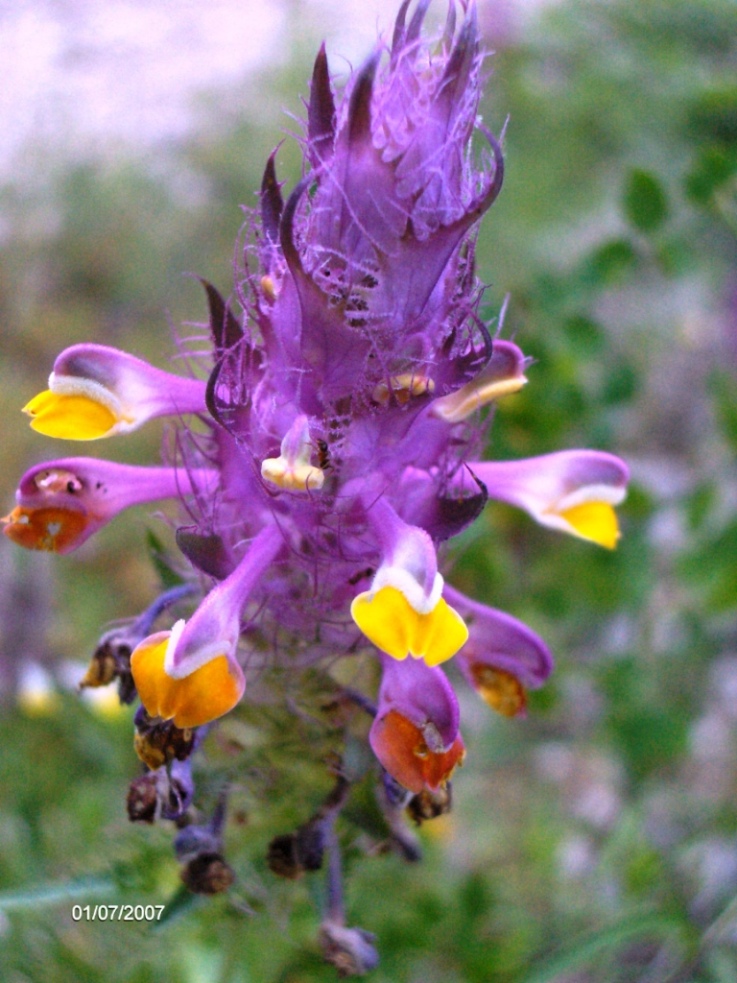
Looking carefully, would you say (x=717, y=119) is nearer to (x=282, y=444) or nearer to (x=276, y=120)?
(x=282, y=444)

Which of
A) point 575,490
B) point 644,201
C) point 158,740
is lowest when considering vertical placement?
point 158,740

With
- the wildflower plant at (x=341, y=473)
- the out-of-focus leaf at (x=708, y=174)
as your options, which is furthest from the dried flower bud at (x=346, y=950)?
the out-of-focus leaf at (x=708, y=174)

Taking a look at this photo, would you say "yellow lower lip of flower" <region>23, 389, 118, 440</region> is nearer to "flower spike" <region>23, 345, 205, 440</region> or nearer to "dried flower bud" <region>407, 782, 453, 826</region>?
"flower spike" <region>23, 345, 205, 440</region>

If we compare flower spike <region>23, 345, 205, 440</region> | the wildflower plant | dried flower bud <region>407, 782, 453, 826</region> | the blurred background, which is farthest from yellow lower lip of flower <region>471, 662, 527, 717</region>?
flower spike <region>23, 345, 205, 440</region>

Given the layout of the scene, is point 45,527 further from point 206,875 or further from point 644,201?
point 644,201

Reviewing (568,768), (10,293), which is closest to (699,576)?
(568,768)

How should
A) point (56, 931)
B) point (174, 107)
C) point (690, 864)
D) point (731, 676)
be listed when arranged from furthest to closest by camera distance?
point (174, 107) → point (731, 676) → point (690, 864) → point (56, 931)

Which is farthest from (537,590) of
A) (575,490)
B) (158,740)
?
(158,740)

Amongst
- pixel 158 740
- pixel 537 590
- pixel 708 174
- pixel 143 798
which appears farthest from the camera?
pixel 537 590
